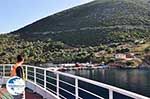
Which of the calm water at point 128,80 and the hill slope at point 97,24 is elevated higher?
the hill slope at point 97,24

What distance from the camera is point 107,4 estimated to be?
500 feet

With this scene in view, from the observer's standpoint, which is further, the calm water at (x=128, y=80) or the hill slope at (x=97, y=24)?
the hill slope at (x=97, y=24)

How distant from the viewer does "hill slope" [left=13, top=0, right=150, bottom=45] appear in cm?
12150

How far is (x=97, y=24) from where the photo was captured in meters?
129

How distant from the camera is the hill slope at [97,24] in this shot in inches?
4783

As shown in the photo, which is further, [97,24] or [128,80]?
[97,24]

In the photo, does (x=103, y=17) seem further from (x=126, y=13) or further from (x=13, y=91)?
(x=13, y=91)

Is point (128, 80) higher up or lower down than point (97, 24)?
lower down

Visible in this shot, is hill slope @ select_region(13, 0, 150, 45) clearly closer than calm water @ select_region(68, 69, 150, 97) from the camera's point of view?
No

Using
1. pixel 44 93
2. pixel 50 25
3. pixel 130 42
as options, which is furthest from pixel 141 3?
pixel 44 93

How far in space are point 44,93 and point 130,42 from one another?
121 m

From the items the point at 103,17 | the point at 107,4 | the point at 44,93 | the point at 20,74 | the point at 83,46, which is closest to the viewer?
the point at 20,74

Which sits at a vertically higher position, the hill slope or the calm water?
the hill slope

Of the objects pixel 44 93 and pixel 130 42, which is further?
pixel 130 42
